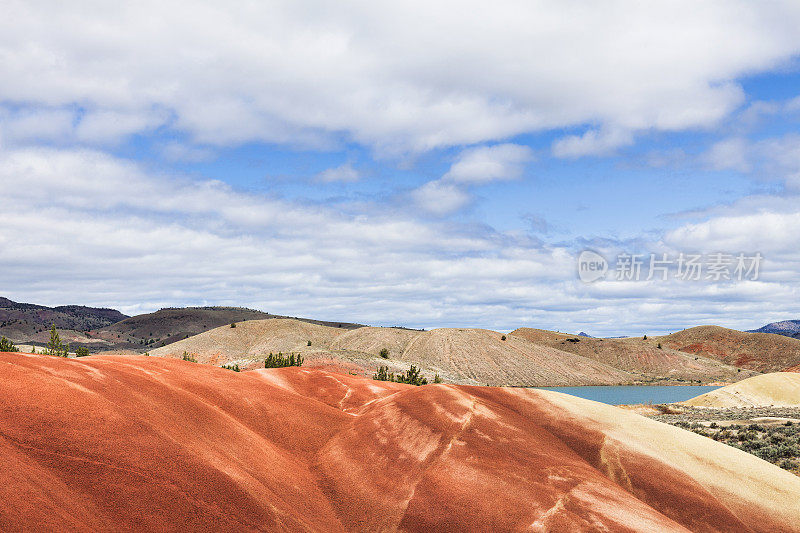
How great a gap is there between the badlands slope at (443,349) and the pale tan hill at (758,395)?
38.5m

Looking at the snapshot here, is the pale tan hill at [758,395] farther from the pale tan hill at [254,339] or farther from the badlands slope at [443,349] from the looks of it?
the pale tan hill at [254,339]

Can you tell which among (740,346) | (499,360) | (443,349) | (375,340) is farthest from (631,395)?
(740,346)

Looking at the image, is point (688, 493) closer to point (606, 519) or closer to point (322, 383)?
point (606, 519)

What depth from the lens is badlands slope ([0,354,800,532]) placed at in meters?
8.43

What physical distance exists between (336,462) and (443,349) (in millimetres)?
94476

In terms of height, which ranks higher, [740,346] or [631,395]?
[740,346]

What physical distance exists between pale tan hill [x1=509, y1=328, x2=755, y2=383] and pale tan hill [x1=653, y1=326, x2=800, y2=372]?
8260 millimetres

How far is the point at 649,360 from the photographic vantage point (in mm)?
140625

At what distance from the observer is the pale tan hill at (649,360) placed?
430 feet

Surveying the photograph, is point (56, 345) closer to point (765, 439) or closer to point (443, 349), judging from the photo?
point (765, 439)

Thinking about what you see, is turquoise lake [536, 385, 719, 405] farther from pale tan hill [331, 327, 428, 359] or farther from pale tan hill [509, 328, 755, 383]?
pale tan hill [331, 327, 428, 359]

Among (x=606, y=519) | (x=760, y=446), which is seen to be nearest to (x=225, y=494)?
(x=606, y=519)

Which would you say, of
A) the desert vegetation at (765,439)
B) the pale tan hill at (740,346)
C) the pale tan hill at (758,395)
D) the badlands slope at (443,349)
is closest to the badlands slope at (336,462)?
the desert vegetation at (765,439)

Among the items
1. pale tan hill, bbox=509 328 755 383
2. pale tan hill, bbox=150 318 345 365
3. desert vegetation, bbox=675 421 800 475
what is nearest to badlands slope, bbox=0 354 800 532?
desert vegetation, bbox=675 421 800 475
